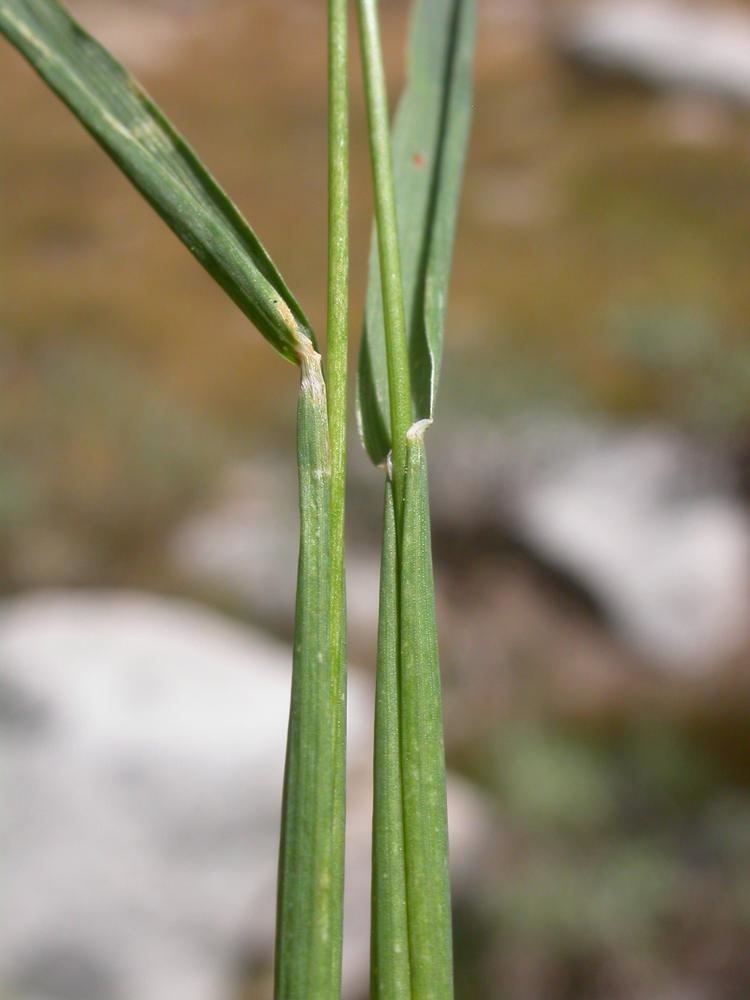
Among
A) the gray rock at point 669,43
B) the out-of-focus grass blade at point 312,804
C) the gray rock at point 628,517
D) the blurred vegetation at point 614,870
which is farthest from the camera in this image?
the gray rock at point 669,43

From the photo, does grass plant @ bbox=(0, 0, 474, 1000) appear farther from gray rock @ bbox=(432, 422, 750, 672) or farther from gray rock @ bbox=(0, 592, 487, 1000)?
gray rock @ bbox=(432, 422, 750, 672)

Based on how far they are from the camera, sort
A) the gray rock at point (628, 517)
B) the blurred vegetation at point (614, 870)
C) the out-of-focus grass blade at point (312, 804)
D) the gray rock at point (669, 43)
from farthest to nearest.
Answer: the gray rock at point (669, 43)
the gray rock at point (628, 517)
the blurred vegetation at point (614, 870)
the out-of-focus grass blade at point (312, 804)

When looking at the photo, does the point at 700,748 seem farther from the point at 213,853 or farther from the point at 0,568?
the point at 0,568

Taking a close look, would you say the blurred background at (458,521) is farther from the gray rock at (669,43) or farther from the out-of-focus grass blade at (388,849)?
the out-of-focus grass blade at (388,849)

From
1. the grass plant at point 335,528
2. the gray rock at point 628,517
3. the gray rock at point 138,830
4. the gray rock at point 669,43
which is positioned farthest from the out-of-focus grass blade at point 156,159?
the gray rock at point 669,43

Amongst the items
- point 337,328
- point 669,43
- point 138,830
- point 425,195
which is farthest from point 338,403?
point 669,43

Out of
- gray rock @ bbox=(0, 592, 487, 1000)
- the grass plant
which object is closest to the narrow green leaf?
the grass plant
